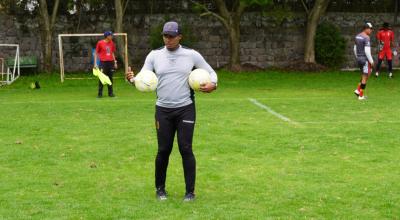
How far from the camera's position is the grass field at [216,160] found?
7656mm

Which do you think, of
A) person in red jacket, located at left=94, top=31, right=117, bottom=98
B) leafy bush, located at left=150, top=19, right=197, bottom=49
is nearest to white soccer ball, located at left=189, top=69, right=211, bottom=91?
person in red jacket, located at left=94, top=31, right=117, bottom=98

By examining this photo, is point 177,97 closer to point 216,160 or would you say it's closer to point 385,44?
point 216,160

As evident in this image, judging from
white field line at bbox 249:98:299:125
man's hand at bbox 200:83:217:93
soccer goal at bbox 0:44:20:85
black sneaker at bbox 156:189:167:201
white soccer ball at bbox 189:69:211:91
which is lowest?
soccer goal at bbox 0:44:20:85

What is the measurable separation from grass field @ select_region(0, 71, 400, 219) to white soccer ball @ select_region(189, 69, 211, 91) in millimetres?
1274

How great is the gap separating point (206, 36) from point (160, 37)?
8.60 ft

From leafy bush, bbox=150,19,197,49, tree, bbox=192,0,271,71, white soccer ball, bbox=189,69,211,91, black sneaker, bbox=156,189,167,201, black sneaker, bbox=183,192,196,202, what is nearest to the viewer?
white soccer ball, bbox=189,69,211,91

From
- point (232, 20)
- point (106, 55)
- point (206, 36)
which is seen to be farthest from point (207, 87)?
point (206, 36)

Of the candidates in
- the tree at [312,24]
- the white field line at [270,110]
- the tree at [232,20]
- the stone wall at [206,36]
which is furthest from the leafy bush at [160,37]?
the white field line at [270,110]

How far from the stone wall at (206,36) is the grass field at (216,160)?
34.3ft

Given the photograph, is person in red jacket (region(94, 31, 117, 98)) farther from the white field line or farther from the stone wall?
the stone wall

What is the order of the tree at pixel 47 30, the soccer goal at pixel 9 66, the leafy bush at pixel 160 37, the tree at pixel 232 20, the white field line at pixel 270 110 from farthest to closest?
the tree at pixel 232 20 < the leafy bush at pixel 160 37 < the tree at pixel 47 30 < the soccer goal at pixel 9 66 < the white field line at pixel 270 110

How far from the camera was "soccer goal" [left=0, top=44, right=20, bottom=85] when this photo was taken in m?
25.2

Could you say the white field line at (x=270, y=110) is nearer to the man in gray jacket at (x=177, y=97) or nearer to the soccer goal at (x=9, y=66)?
the man in gray jacket at (x=177, y=97)

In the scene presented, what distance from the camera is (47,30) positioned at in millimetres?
27734
